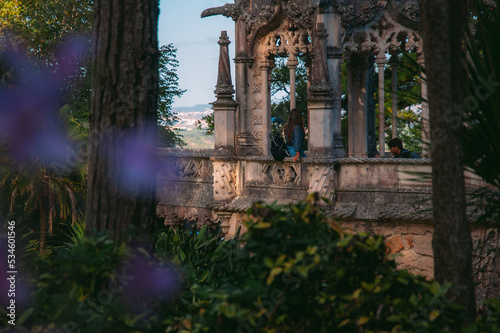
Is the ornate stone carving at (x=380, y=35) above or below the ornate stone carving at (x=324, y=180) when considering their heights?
above

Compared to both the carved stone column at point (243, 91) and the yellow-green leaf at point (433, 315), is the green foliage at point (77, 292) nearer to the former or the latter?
the yellow-green leaf at point (433, 315)

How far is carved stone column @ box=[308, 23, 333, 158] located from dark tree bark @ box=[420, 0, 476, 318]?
6435mm

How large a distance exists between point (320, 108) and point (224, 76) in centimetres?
186

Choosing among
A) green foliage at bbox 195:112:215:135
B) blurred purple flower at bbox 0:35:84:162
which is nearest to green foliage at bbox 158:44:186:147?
green foliage at bbox 195:112:215:135

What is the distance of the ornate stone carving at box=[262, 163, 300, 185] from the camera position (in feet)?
33.2

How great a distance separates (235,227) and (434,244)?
7.29 metres

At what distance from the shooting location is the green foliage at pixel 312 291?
3.14 m

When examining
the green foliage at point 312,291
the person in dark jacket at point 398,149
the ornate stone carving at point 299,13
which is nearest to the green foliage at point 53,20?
the ornate stone carving at point 299,13

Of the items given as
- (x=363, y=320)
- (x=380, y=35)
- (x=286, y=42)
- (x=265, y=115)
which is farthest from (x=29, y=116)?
(x=363, y=320)

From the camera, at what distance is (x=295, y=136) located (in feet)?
33.3

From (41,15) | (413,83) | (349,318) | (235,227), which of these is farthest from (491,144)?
(41,15)

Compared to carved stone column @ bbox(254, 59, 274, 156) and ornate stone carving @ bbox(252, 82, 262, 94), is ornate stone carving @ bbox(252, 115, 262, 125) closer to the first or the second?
carved stone column @ bbox(254, 59, 274, 156)

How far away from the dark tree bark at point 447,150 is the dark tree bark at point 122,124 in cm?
170

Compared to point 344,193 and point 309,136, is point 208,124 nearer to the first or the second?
point 309,136
